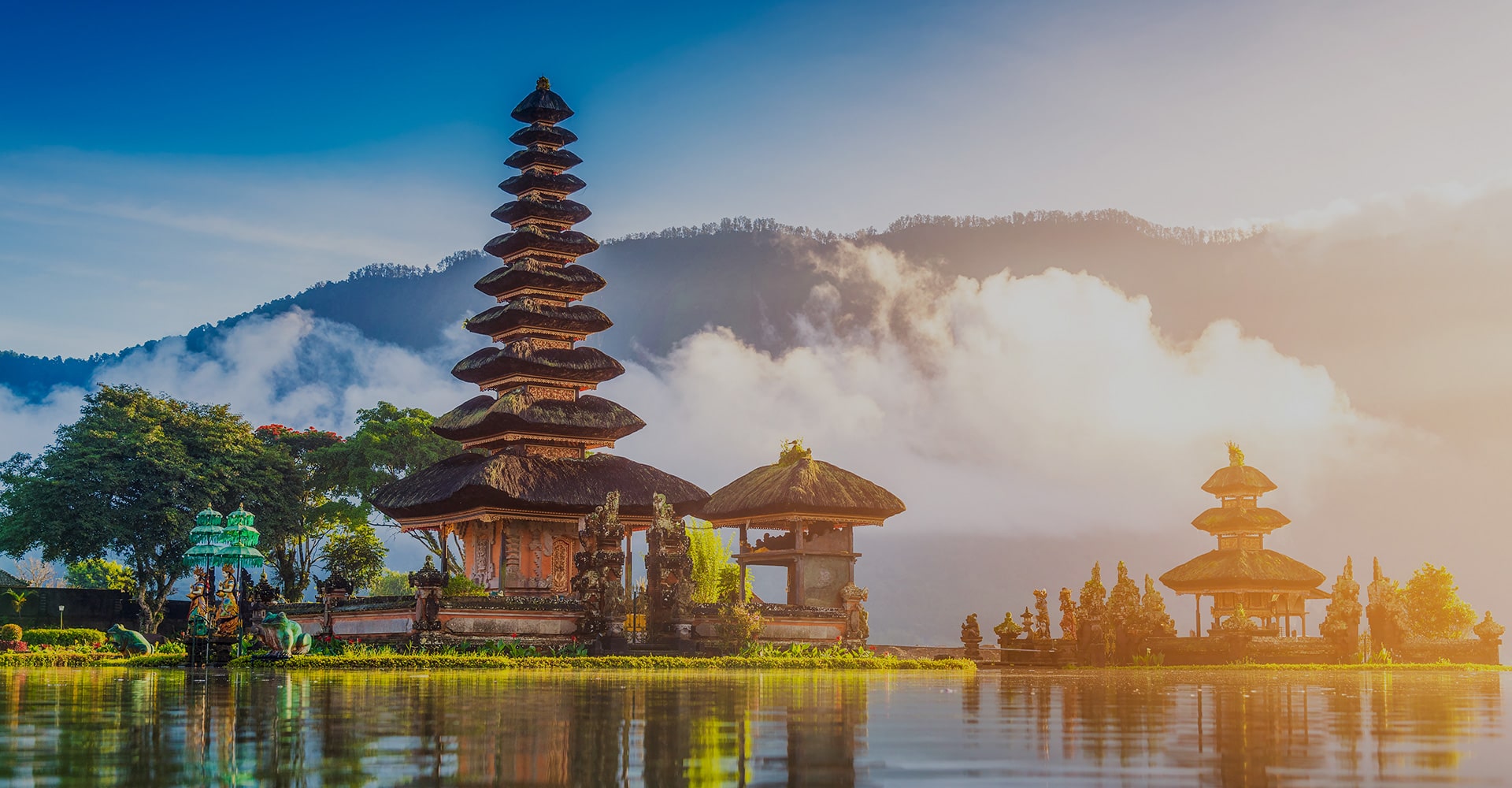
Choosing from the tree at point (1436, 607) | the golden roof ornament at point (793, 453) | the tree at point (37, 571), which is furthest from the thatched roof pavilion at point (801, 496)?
the tree at point (37, 571)

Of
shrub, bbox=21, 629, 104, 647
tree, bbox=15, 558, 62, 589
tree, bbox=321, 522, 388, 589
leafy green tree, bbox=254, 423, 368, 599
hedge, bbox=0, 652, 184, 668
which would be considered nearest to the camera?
hedge, bbox=0, 652, 184, 668

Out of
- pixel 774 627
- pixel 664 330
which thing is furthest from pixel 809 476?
pixel 664 330

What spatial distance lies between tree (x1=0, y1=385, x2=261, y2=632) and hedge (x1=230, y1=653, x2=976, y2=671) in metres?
28.3

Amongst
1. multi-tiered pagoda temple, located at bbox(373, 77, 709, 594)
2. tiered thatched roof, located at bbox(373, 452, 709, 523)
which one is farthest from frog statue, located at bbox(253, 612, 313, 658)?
multi-tiered pagoda temple, located at bbox(373, 77, 709, 594)

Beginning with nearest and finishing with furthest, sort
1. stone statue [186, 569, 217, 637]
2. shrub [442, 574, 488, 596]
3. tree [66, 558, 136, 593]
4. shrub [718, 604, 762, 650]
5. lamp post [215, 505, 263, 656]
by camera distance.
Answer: stone statue [186, 569, 217, 637], shrub [718, 604, 762, 650], shrub [442, 574, 488, 596], lamp post [215, 505, 263, 656], tree [66, 558, 136, 593]

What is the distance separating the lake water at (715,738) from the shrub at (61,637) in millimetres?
30363

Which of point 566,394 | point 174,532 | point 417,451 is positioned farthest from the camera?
point 417,451

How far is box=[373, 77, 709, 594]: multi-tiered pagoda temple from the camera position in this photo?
43000 mm

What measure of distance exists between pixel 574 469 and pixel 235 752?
37.3m

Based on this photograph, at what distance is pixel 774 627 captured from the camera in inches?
1507

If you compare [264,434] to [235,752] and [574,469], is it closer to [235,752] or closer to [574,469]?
[574,469]

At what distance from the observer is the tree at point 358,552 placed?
4906cm

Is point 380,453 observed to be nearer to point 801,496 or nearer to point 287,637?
point 801,496

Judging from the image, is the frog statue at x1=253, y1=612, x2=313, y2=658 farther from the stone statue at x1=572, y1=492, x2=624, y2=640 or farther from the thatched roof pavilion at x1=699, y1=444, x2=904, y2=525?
the thatched roof pavilion at x1=699, y1=444, x2=904, y2=525
